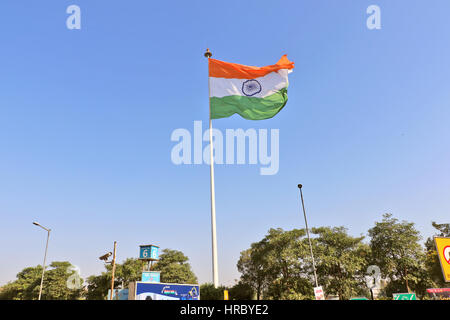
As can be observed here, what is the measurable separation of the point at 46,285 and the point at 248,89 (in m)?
68.5

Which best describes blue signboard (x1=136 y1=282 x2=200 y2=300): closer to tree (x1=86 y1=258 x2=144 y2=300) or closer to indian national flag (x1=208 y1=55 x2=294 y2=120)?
indian national flag (x1=208 y1=55 x2=294 y2=120)

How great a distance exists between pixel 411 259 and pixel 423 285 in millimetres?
3486

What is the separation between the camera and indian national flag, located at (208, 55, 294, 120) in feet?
62.2

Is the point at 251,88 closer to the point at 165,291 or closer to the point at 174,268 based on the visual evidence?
the point at 165,291

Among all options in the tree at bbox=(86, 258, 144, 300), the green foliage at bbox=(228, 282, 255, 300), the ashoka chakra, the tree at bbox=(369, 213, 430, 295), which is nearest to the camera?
the ashoka chakra

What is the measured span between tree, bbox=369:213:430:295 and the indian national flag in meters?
35.0

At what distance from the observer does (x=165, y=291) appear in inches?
591

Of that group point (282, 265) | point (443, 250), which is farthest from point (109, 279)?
point (443, 250)

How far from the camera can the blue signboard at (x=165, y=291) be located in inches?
555

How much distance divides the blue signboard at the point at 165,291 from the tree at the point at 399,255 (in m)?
37.0

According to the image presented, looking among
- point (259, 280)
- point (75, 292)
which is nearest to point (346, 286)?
point (259, 280)

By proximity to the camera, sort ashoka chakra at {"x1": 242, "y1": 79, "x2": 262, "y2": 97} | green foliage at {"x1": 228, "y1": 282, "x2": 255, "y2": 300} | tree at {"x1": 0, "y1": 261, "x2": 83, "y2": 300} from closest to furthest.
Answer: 1. ashoka chakra at {"x1": 242, "y1": 79, "x2": 262, "y2": 97}
2. green foliage at {"x1": 228, "y1": 282, "x2": 255, "y2": 300}
3. tree at {"x1": 0, "y1": 261, "x2": 83, "y2": 300}

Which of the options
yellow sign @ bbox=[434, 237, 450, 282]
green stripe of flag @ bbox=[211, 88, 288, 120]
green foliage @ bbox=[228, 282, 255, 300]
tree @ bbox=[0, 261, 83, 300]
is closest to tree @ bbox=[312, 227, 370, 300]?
green foliage @ bbox=[228, 282, 255, 300]
